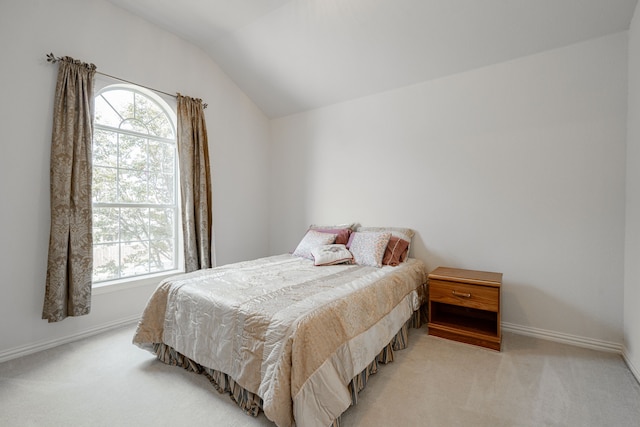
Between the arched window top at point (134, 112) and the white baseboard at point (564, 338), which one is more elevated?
the arched window top at point (134, 112)

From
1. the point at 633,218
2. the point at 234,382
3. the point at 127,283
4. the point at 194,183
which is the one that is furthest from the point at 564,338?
the point at 127,283

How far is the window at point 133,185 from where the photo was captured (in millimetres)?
2773

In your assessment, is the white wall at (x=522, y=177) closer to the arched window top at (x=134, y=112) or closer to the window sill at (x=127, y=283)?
the arched window top at (x=134, y=112)

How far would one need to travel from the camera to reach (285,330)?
142 cm

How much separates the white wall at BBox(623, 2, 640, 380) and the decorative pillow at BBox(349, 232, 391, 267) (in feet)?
5.68

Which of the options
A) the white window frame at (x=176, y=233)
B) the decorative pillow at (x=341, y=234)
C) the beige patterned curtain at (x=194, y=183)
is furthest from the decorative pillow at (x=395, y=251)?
the white window frame at (x=176, y=233)

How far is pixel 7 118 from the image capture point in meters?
2.17

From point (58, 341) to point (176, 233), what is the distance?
1374 millimetres

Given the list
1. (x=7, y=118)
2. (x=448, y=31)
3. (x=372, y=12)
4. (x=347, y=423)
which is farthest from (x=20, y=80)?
(x=448, y=31)

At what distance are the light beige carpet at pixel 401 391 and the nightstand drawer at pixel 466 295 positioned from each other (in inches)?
13.9

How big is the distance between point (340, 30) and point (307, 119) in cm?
132

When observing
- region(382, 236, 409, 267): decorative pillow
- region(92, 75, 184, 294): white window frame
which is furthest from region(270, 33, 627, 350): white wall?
region(92, 75, 184, 294): white window frame

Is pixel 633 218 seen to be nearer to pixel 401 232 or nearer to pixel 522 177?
pixel 522 177

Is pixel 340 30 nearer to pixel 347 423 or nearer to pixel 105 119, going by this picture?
pixel 105 119
